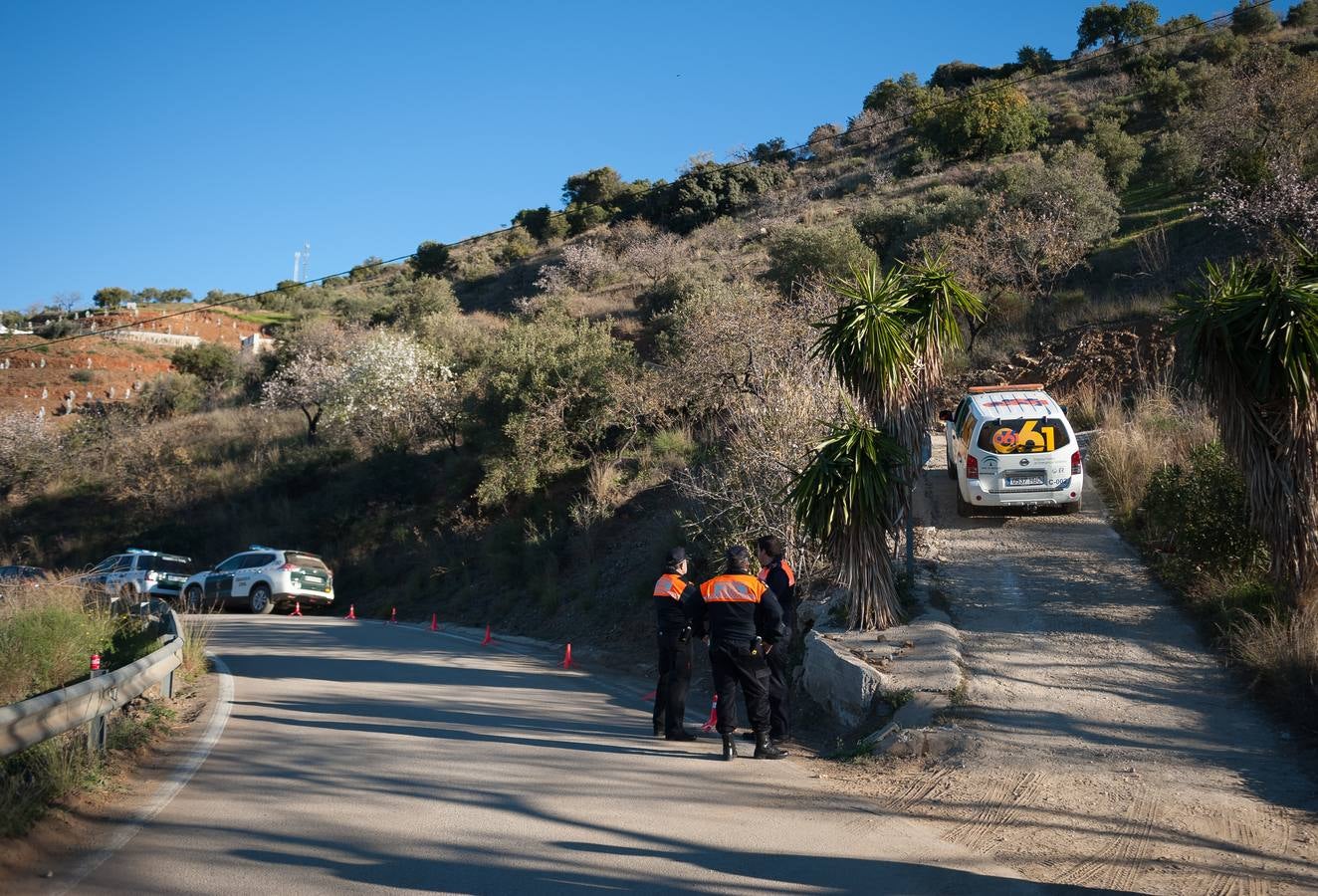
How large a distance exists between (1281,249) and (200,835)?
25.4m

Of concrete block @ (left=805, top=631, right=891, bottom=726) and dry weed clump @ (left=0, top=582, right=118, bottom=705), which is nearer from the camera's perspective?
concrete block @ (left=805, top=631, right=891, bottom=726)

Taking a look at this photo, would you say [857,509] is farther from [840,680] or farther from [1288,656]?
[1288,656]

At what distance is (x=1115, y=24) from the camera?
202ft

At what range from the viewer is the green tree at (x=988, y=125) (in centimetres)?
4722

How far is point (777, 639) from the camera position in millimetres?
8609

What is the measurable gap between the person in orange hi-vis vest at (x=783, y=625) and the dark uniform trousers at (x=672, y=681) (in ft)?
2.68

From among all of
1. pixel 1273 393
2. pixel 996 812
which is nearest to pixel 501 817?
pixel 996 812

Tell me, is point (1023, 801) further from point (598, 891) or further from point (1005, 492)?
point (1005, 492)

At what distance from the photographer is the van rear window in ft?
48.4

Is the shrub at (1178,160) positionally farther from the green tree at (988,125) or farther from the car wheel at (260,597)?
the car wheel at (260,597)

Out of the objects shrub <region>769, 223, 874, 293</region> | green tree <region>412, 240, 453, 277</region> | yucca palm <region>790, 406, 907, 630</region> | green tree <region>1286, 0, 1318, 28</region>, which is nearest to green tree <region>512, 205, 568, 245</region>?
green tree <region>412, 240, 453, 277</region>

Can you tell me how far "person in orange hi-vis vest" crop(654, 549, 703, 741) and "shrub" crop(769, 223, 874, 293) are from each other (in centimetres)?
2233

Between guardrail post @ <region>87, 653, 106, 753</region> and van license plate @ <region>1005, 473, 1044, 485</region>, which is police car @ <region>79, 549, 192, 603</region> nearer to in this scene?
guardrail post @ <region>87, 653, 106, 753</region>

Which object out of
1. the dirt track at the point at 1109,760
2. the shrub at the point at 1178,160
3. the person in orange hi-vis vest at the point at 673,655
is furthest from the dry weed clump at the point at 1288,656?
the shrub at the point at 1178,160
